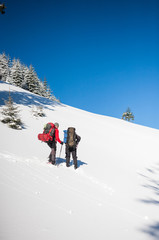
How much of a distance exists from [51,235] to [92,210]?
1.38m

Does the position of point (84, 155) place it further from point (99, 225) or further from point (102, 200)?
point (99, 225)

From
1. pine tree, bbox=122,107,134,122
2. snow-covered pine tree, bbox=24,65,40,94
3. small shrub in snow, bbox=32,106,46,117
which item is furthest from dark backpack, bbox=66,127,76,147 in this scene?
pine tree, bbox=122,107,134,122

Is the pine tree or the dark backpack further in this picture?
the pine tree

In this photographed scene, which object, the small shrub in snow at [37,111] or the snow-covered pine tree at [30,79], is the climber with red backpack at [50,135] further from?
the snow-covered pine tree at [30,79]

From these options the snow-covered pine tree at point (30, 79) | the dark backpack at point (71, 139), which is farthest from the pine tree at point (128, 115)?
the dark backpack at point (71, 139)

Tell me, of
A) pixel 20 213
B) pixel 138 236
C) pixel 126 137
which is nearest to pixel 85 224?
pixel 138 236

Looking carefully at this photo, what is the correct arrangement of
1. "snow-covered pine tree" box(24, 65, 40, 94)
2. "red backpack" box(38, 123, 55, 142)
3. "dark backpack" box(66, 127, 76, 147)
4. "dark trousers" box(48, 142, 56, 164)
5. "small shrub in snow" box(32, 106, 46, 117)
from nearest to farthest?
"red backpack" box(38, 123, 55, 142) → "dark trousers" box(48, 142, 56, 164) → "dark backpack" box(66, 127, 76, 147) → "small shrub in snow" box(32, 106, 46, 117) → "snow-covered pine tree" box(24, 65, 40, 94)

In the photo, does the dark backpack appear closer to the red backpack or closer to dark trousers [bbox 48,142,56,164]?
dark trousers [bbox 48,142,56,164]

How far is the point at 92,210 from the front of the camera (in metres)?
3.14

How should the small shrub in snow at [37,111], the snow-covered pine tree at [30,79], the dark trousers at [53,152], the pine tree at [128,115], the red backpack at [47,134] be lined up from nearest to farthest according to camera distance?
the red backpack at [47,134], the dark trousers at [53,152], the small shrub in snow at [37,111], the snow-covered pine tree at [30,79], the pine tree at [128,115]

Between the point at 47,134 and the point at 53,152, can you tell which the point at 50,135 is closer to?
the point at 47,134

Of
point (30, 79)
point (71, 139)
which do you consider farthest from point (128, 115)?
point (71, 139)

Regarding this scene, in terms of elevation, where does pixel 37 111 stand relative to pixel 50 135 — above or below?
above

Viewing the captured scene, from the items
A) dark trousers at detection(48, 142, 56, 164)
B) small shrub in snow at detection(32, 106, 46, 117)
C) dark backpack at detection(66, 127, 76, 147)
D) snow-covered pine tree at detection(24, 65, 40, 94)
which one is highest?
snow-covered pine tree at detection(24, 65, 40, 94)
